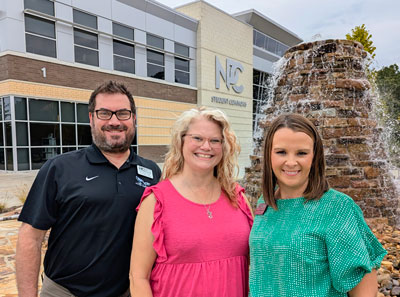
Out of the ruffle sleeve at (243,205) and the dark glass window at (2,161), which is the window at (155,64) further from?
the ruffle sleeve at (243,205)

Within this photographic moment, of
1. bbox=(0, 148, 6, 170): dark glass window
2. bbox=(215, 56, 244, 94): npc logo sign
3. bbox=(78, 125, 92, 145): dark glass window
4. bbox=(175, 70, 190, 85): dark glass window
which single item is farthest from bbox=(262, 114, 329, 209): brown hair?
bbox=(215, 56, 244, 94): npc logo sign

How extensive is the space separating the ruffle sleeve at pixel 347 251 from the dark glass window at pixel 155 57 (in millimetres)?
18576

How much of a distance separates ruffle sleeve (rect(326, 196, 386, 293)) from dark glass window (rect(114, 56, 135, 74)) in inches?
680

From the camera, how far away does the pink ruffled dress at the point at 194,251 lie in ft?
6.10

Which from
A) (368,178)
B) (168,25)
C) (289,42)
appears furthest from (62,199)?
(289,42)

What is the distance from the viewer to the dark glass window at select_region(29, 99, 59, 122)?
14.1 meters

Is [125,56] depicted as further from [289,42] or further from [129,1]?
[289,42]

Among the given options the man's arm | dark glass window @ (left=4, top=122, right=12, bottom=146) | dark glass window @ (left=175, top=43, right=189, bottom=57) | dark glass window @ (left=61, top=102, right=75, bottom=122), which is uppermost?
dark glass window @ (left=175, top=43, right=189, bottom=57)

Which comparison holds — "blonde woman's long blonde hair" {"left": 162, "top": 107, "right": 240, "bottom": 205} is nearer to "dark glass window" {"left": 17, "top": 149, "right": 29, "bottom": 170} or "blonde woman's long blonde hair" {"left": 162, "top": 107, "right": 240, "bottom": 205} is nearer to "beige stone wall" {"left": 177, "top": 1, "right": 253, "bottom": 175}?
"dark glass window" {"left": 17, "top": 149, "right": 29, "bottom": 170}

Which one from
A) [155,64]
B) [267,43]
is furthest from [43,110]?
[267,43]

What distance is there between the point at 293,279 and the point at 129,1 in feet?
60.8

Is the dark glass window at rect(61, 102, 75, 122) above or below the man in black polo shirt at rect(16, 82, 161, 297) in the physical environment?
above

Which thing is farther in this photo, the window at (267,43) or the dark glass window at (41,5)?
the window at (267,43)

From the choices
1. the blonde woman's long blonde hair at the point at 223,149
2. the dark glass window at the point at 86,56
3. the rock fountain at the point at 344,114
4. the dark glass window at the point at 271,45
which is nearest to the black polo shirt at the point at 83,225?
the blonde woman's long blonde hair at the point at 223,149
